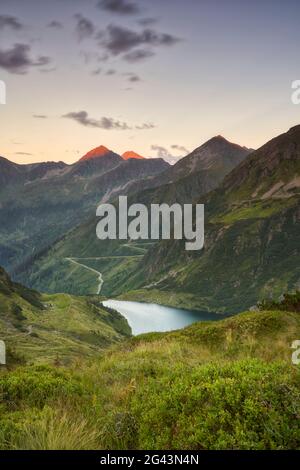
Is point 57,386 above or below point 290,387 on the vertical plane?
below

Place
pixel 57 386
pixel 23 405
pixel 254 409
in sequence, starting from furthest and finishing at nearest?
pixel 57 386 < pixel 23 405 < pixel 254 409

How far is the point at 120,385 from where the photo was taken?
14438 millimetres

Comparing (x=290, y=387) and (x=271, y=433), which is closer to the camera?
(x=271, y=433)

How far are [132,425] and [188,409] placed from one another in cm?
157

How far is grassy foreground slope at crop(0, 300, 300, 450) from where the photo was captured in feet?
28.1

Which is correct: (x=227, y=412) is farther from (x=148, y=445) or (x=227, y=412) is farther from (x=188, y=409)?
(x=148, y=445)

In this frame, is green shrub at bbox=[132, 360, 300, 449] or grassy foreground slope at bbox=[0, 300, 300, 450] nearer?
green shrub at bbox=[132, 360, 300, 449]

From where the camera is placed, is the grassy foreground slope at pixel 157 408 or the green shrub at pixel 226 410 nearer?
the green shrub at pixel 226 410

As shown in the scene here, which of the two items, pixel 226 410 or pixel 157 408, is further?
pixel 157 408

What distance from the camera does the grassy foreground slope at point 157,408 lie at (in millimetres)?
8555

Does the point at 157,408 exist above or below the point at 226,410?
below

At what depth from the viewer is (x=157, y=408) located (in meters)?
10.4
